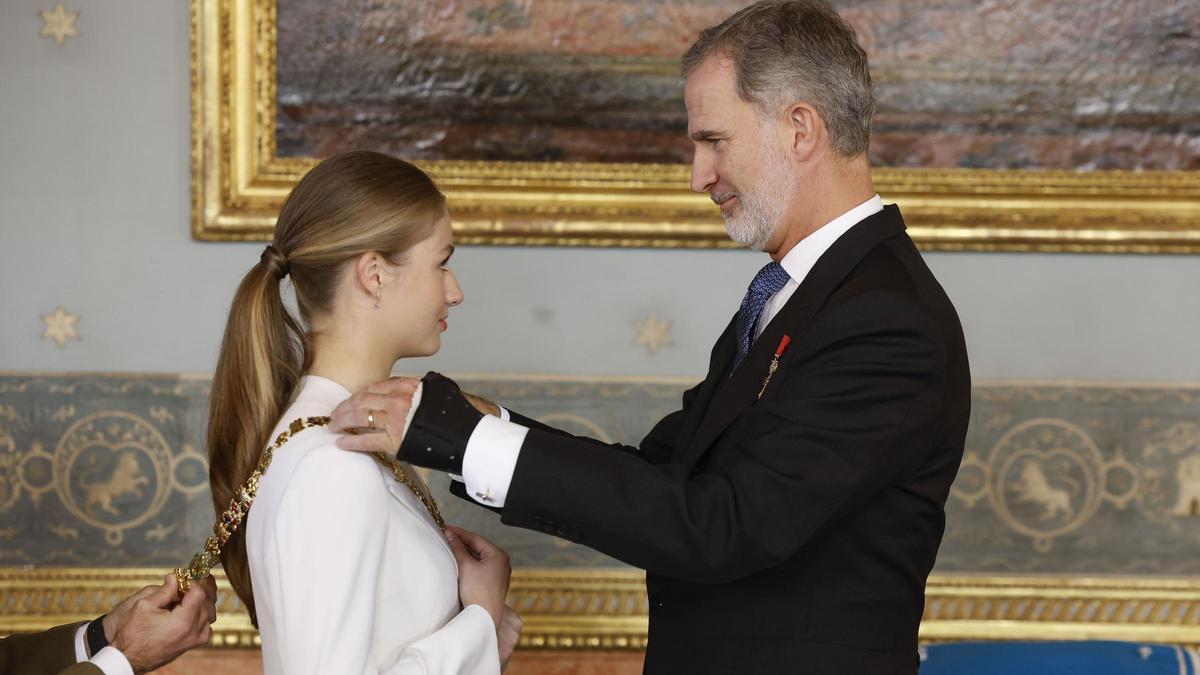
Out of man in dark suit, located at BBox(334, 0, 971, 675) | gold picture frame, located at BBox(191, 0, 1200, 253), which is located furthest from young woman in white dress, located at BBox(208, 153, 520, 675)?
Answer: gold picture frame, located at BBox(191, 0, 1200, 253)

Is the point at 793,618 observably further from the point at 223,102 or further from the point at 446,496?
the point at 223,102

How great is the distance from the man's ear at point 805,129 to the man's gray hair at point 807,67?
1 centimetres

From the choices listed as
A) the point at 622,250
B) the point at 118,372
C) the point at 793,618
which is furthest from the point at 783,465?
the point at 118,372

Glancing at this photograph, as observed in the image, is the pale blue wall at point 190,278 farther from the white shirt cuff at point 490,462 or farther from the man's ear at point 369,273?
the white shirt cuff at point 490,462

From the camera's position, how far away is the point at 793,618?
6.81 ft

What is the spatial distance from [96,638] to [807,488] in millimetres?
1355

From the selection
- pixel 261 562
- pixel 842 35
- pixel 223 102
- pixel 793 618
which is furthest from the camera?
pixel 223 102

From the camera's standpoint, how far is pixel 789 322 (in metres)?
2.19

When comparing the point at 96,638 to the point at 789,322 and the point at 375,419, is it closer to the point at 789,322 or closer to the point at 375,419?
the point at 375,419

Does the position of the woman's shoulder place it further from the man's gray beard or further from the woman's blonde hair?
the man's gray beard

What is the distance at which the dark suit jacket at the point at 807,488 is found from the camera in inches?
75.7

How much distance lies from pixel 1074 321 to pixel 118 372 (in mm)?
2771

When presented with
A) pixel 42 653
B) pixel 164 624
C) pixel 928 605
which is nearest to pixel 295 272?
pixel 164 624

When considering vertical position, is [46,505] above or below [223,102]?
below
